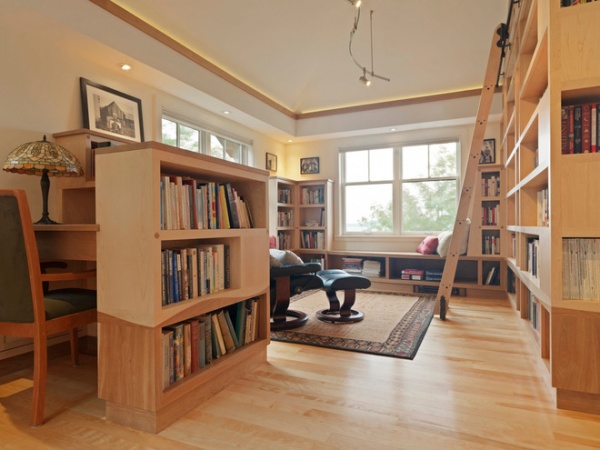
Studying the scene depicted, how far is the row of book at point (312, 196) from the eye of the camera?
20.0 ft

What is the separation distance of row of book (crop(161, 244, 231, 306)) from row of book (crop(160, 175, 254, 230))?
13cm

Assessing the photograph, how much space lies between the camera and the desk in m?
2.06

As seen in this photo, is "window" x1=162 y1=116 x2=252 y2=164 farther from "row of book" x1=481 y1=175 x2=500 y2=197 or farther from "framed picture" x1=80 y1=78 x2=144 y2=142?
"row of book" x1=481 y1=175 x2=500 y2=197

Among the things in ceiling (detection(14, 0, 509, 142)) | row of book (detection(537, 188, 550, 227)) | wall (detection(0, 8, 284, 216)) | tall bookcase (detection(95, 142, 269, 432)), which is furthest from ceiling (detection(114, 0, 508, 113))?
row of book (detection(537, 188, 550, 227))

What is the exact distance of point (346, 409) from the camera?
1.81 metres

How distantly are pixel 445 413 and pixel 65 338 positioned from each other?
260cm

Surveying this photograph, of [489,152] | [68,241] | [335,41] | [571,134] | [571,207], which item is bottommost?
[68,241]

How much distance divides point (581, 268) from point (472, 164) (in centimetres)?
198

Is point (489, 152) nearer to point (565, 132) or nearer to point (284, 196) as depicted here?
point (284, 196)

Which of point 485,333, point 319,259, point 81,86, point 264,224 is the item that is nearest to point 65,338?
point 264,224

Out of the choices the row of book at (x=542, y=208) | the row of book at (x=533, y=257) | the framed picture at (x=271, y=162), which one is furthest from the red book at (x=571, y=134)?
the framed picture at (x=271, y=162)

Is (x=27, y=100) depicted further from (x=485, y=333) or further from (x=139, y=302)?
(x=485, y=333)

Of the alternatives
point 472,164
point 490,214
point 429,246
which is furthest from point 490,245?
point 472,164

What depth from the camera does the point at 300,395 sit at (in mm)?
1966
